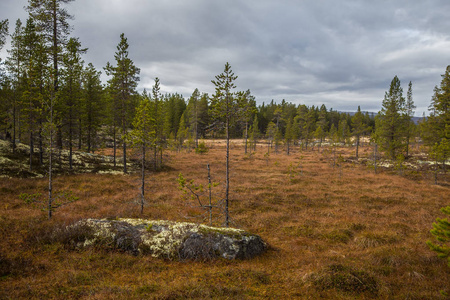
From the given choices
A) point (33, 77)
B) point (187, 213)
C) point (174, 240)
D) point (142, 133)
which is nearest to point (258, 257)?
point (174, 240)

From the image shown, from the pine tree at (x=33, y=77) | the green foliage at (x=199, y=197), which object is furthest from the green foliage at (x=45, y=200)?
the pine tree at (x=33, y=77)

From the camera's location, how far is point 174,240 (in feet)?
26.5

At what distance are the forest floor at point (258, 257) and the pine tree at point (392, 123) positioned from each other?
15.7 metres

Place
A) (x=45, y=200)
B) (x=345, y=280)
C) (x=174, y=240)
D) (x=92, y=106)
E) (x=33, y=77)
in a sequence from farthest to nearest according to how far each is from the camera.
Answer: (x=92, y=106) → (x=33, y=77) → (x=45, y=200) → (x=174, y=240) → (x=345, y=280)

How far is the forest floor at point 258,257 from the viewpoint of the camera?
5.75 m

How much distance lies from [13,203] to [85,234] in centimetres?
1026

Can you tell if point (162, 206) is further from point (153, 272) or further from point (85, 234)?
point (153, 272)

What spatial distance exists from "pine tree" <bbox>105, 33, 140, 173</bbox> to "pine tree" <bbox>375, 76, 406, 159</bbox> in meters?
37.3

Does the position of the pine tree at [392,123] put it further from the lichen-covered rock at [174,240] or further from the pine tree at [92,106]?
the pine tree at [92,106]

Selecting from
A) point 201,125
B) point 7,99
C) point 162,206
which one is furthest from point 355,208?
point 201,125

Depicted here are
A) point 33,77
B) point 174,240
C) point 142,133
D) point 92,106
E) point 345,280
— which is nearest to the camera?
point 345,280

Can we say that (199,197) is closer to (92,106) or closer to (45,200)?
(45,200)

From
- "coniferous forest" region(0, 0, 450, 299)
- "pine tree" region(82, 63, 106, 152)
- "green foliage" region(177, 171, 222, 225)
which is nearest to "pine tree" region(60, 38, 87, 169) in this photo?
"coniferous forest" region(0, 0, 450, 299)

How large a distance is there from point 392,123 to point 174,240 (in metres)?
39.5
